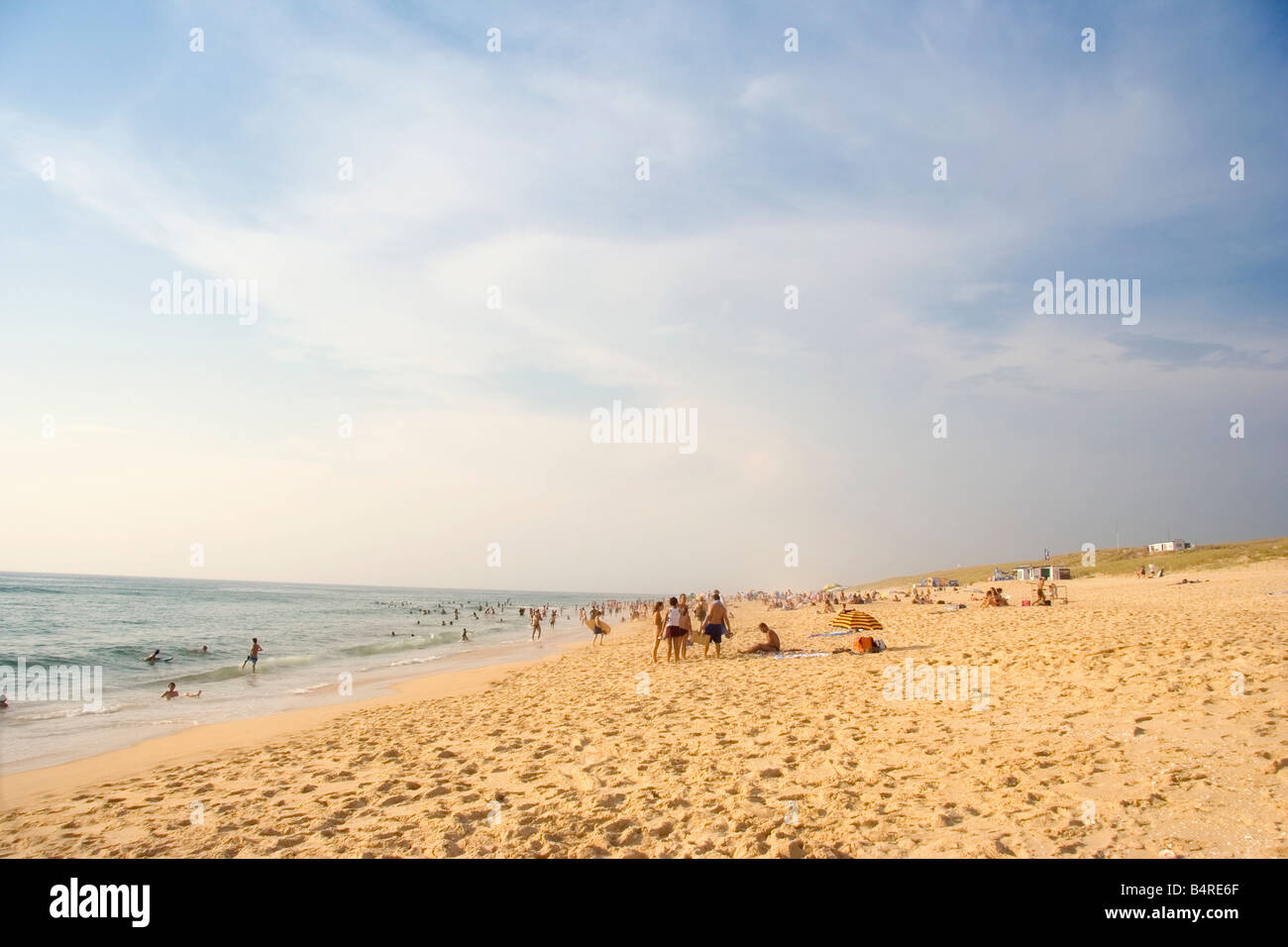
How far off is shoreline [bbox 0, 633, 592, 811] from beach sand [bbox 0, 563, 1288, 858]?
0.07 meters

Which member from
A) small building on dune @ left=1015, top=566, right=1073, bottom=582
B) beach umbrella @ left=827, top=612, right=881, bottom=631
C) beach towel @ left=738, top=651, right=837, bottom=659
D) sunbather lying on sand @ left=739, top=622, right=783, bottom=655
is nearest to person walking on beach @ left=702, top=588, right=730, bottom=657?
beach towel @ left=738, top=651, right=837, bottom=659

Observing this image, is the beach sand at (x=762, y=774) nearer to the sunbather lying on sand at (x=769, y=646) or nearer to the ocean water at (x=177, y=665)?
the ocean water at (x=177, y=665)

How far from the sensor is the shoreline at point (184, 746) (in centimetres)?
726

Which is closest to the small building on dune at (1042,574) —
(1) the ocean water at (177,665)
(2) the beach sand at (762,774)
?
(1) the ocean water at (177,665)

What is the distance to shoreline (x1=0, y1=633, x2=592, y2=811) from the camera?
726 centimetres

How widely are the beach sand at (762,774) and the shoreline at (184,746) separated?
7cm

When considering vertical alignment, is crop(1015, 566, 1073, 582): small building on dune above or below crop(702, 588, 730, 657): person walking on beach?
below

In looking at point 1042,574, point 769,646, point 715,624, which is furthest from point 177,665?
point 1042,574

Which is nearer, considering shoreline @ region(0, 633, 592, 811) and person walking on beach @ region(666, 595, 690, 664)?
shoreline @ region(0, 633, 592, 811)

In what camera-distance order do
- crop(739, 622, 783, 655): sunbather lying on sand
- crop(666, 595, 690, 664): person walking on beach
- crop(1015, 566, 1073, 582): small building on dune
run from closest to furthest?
crop(666, 595, 690, 664): person walking on beach < crop(739, 622, 783, 655): sunbather lying on sand < crop(1015, 566, 1073, 582): small building on dune

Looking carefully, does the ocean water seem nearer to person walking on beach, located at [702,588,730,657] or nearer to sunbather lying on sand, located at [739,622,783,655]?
person walking on beach, located at [702,588,730,657]
